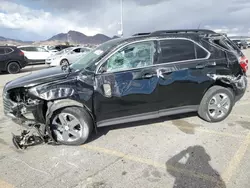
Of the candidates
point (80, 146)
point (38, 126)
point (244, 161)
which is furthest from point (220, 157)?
point (38, 126)

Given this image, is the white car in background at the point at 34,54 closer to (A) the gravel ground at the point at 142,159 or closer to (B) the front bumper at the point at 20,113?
(A) the gravel ground at the point at 142,159

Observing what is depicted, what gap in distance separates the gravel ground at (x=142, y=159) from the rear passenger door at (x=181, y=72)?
618mm

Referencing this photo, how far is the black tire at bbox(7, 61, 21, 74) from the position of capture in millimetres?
14148

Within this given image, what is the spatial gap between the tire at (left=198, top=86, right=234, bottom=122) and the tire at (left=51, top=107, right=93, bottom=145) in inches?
91.3

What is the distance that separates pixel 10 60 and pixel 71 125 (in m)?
12.2

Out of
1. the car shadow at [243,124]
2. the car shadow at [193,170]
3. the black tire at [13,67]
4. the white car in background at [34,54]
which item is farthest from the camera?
the white car in background at [34,54]

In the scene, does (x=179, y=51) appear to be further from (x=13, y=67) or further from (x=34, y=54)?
(x=34, y=54)

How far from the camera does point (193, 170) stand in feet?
10.4

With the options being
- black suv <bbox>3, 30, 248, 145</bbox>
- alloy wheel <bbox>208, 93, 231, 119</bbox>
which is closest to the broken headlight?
black suv <bbox>3, 30, 248, 145</bbox>

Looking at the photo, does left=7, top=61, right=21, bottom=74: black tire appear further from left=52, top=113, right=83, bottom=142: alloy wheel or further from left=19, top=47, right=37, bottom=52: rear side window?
left=52, top=113, right=83, bottom=142: alloy wheel

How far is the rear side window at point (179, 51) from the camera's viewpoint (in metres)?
4.27

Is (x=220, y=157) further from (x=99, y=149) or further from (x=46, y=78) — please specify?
(x=46, y=78)

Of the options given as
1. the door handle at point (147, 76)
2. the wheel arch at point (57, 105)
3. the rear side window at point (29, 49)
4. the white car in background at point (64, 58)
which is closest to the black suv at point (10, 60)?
the white car in background at point (64, 58)

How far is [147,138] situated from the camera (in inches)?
165
